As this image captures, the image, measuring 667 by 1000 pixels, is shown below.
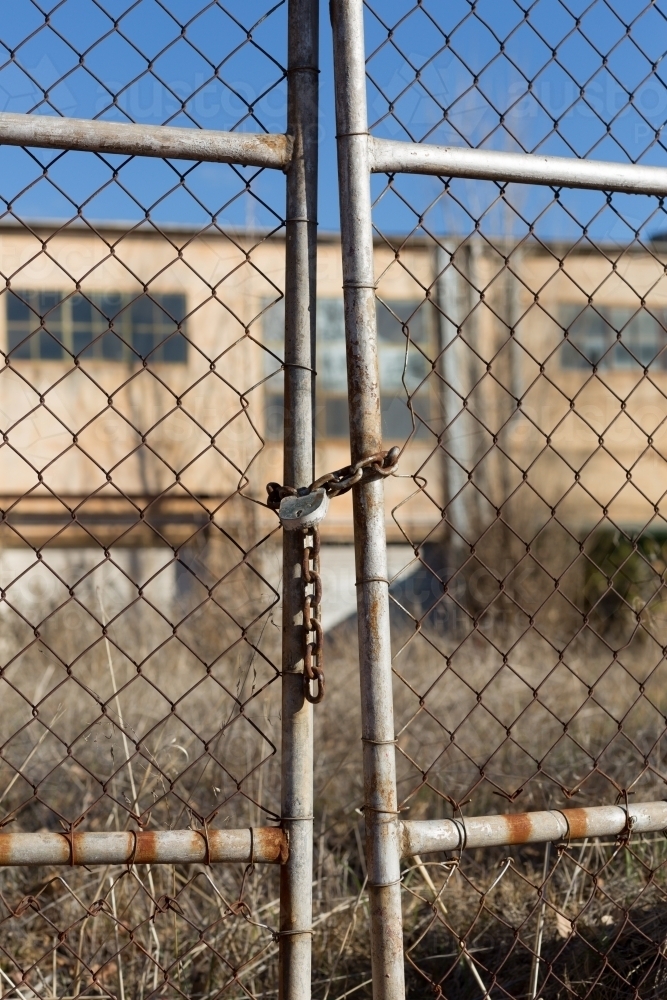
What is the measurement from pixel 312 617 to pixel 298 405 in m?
0.36

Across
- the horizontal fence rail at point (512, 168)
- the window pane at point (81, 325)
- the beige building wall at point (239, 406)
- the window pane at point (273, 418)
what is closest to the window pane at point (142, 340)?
the beige building wall at point (239, 406)

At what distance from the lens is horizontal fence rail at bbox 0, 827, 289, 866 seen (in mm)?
1437

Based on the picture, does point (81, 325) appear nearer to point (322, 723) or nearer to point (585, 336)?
point (585, 336)

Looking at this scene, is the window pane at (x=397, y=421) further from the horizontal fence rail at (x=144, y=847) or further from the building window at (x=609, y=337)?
the horizontal fence rail at (x=144, y=847)

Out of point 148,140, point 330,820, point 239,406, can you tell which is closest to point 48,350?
point 239,406

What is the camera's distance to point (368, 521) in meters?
1.54

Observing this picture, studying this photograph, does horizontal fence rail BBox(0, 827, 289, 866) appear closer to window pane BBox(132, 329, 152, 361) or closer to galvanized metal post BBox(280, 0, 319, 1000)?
galvanized metal post BBox(280, 0, 319, 1000)

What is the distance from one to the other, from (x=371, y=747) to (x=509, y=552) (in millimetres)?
9165

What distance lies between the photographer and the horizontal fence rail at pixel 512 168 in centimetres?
160

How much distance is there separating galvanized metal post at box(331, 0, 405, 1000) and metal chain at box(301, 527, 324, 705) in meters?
0.07

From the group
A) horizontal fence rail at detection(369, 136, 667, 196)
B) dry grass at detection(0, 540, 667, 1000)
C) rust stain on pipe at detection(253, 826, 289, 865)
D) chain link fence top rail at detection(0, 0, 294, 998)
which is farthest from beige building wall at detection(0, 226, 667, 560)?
rust stain on pipe at detection(253, 826, 289, 865)

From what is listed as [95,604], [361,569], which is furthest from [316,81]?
[95,604]

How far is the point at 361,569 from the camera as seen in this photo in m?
1.55

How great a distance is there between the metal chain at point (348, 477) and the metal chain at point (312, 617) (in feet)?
0.24
